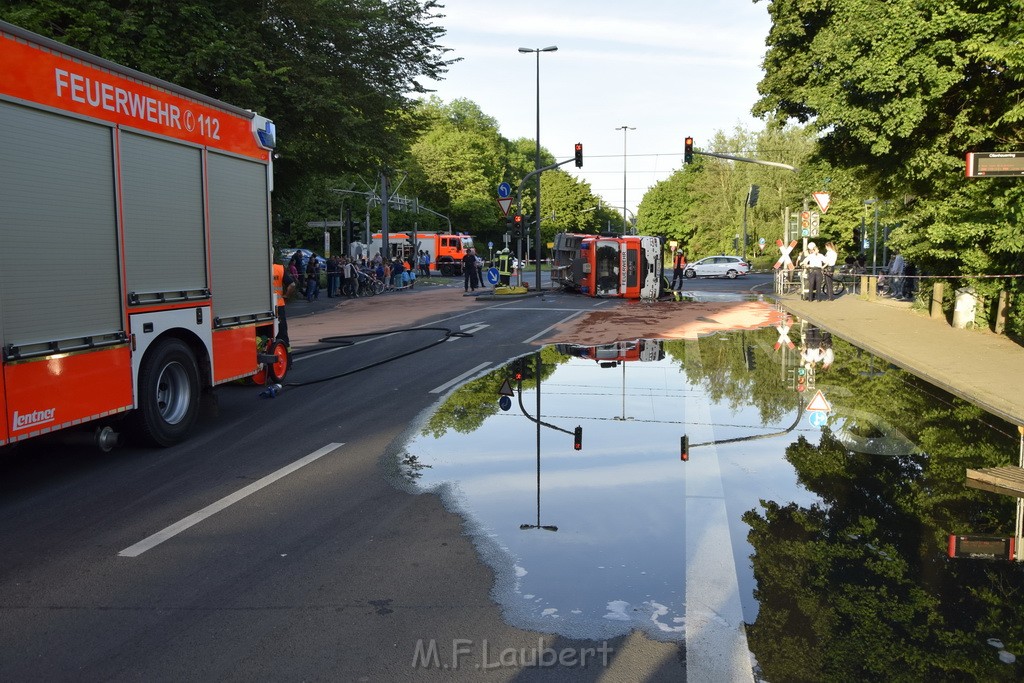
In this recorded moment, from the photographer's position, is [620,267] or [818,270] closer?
[818,270]

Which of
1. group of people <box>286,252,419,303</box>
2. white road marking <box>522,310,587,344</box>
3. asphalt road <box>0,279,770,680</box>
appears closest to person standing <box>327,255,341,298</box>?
group of people <box>286,252,419,303</box>

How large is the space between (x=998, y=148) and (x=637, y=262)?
17.5 meters

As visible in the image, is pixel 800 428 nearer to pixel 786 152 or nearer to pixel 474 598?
pixel 474 598

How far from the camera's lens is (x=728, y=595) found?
4332 millimetres

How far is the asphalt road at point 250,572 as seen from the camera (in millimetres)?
3719

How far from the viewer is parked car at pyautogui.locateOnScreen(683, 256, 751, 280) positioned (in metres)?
55.5

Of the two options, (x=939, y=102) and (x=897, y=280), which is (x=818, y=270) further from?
(x=939, y=102)

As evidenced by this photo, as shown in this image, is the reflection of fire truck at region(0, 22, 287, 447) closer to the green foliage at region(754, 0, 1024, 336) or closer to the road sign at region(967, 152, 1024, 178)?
the road sign at region(967, 152, 1024, 178)

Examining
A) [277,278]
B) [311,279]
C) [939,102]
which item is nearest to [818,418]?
[277,278]

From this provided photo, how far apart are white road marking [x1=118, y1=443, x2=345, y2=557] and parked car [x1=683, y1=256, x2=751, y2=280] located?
50039 millimetres

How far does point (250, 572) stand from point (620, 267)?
2888 centimetres

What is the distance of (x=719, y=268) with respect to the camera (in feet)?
183

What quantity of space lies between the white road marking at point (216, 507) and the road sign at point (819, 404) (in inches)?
200

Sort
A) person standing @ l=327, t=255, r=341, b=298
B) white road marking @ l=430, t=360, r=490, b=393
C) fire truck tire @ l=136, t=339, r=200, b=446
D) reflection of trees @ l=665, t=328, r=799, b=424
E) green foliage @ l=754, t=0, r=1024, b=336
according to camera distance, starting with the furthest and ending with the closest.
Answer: person standing @ l=327, t=255, r=341, b=298 → green foliage @ l=754, t=0, r=1024, b=336 → white road marking @ l=430, t=360, r=490, b=393 → reflection of trees @ l=665, t=328, r=799, b=424 → fire truck tire @ l=136, t=339, r=200, b=446
